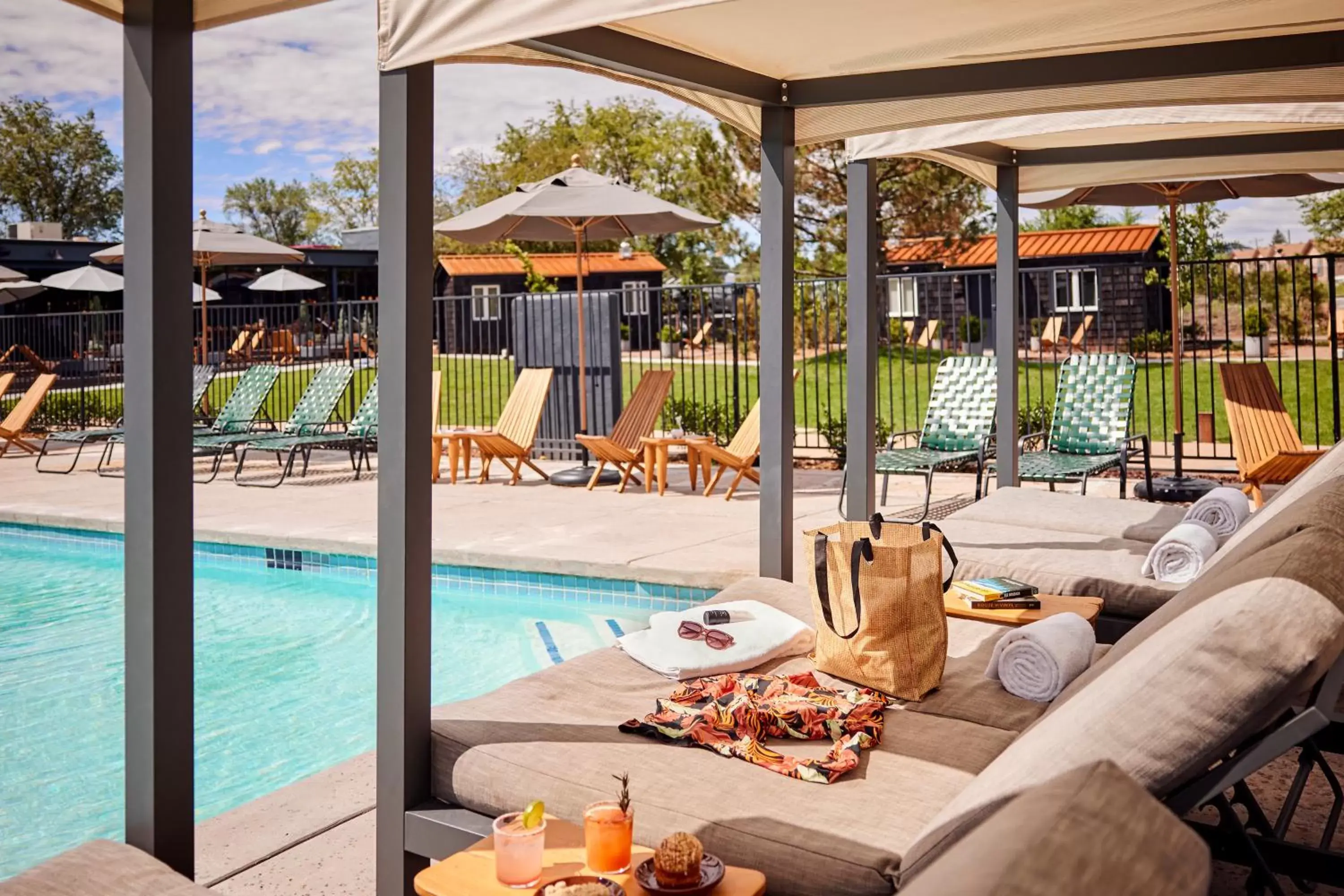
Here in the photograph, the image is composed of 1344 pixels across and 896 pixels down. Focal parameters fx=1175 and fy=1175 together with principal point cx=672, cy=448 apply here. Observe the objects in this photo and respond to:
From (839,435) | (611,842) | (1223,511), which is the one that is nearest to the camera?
(611,842)

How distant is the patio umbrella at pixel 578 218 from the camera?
412 inches

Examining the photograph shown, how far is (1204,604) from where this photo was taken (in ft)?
6.67

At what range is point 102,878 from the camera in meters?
2.20

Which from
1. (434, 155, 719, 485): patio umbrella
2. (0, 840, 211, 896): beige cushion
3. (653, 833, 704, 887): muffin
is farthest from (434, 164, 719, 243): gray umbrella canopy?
(653, 833, 704, 887): muffin

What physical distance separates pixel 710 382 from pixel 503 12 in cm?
1648

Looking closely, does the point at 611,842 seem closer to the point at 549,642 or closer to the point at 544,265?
the point at 549,642

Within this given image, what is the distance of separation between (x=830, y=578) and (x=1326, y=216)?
1449 inches

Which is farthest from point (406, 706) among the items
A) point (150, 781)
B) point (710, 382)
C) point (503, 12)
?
point (710, 382)

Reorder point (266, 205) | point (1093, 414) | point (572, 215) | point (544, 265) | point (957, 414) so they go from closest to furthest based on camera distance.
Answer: point (1093, 414) → point (957, 414) → point (572, 215) → point (544, 265) → point (266, 205)

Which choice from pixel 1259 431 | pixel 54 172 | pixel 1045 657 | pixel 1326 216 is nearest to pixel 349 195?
pixel 54 172

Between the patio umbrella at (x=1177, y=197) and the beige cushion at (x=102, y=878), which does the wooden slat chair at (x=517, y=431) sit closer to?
the patio umbrella at (x=1177, y=197)

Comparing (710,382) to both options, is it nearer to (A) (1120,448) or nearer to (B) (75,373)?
(A) (1120,448)

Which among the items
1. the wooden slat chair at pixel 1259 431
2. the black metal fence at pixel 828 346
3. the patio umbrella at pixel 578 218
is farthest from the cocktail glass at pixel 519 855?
the patio umbrella at pixel 578 218

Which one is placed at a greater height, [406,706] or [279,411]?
[279,411]
